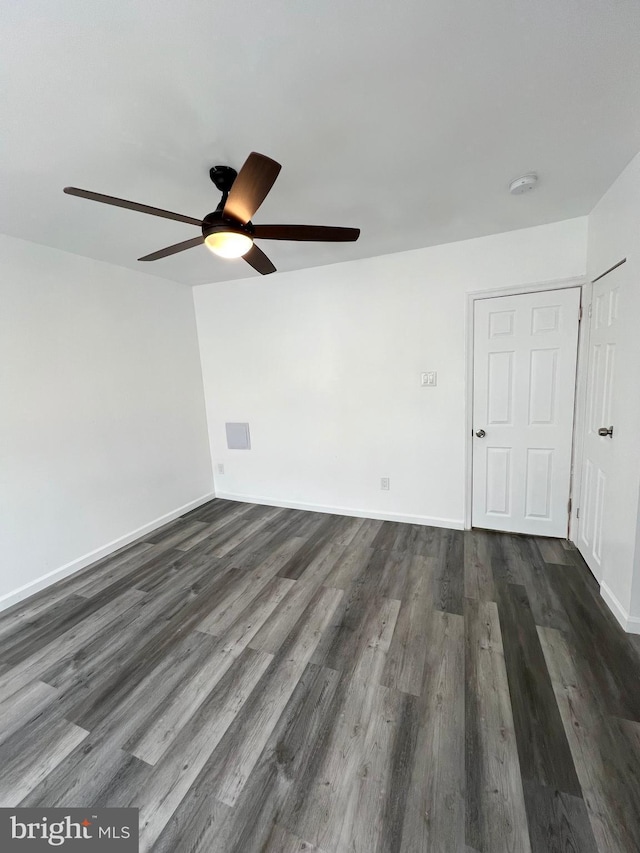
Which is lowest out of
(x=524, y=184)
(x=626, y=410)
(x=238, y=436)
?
(x=238, y=436)

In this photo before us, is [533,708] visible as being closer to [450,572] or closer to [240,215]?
[450,572]

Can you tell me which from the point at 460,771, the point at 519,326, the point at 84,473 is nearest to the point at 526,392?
the point at 519,326

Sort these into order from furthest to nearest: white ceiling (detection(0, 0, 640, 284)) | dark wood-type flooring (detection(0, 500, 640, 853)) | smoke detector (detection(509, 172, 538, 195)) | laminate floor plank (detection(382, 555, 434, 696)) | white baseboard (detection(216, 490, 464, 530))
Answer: white baseboard (detection(216, 490, 464, 530)), smoke detector (detection(509, 172, 538, 195)), laminate floor plank (detection(382, 555, 434, 696)), dark wood-type flooring (detection(0, 500, 640, 853)), white ceiling (detection(0, 0, 640, 284))

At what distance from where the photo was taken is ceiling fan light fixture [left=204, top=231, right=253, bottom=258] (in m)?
1.52

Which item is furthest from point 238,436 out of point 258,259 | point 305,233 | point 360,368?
point 305,233

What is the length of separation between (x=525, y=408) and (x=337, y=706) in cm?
242

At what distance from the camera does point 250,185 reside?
1.31m

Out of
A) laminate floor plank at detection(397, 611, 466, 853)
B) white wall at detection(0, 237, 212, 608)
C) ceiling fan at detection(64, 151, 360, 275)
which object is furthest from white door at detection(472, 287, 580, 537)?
white wall at detection(0, 237, 212, 608)

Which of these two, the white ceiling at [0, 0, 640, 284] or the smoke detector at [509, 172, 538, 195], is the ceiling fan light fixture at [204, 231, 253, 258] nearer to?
the white ceiling at [0, 0, 640, 284]

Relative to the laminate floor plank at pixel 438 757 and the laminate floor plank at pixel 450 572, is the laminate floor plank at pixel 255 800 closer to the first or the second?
the laminate floor plank at pixel 438 757

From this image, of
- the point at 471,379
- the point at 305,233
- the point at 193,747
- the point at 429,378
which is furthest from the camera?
the point at 429,378

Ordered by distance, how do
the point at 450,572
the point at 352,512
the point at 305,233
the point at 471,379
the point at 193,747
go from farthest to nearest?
1. the point at 352,512
2. the point at 471,379
3. the point at 450,572
4. the point at 305,233
5. the point at 193,747

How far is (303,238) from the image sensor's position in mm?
1734

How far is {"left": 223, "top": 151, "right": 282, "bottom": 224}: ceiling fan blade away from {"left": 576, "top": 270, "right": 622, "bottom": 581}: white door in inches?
79.0
